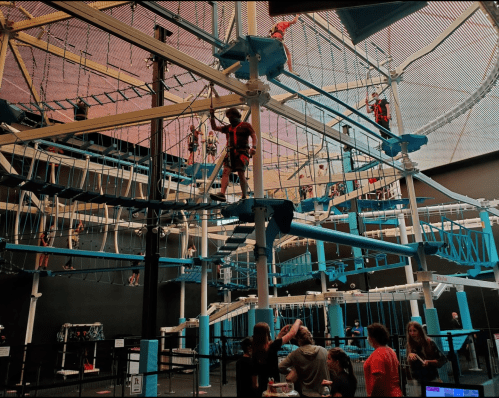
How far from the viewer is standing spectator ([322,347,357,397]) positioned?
13.3ft

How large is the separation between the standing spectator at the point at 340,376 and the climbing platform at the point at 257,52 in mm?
4570

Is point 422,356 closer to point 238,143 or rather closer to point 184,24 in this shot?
point 238,143

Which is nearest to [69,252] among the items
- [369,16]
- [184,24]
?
[184,24]

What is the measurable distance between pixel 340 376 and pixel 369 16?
4.18 m

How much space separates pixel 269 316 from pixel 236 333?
13347mm

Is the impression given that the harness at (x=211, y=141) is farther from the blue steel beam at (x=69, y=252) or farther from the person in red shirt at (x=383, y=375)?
the person in red shirt at (x=383, y=375)

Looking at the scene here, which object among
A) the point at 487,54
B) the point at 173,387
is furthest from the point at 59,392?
the point at 487,54

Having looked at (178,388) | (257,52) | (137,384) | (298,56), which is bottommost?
(178,388)

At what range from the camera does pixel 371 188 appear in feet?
37.7

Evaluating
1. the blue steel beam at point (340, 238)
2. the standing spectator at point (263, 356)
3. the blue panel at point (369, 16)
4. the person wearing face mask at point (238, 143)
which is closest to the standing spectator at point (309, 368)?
the standing spectator at point (263, 356)

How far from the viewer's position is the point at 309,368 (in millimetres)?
4148

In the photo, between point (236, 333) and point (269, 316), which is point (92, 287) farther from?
point (269, 316)

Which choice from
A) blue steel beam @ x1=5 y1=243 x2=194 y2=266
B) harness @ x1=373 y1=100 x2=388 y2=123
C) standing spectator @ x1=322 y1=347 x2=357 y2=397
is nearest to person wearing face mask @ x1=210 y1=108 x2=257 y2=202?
standing spectator @ x1=322 y1=347 x2=357 y2=397

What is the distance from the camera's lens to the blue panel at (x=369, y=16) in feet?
15.0
